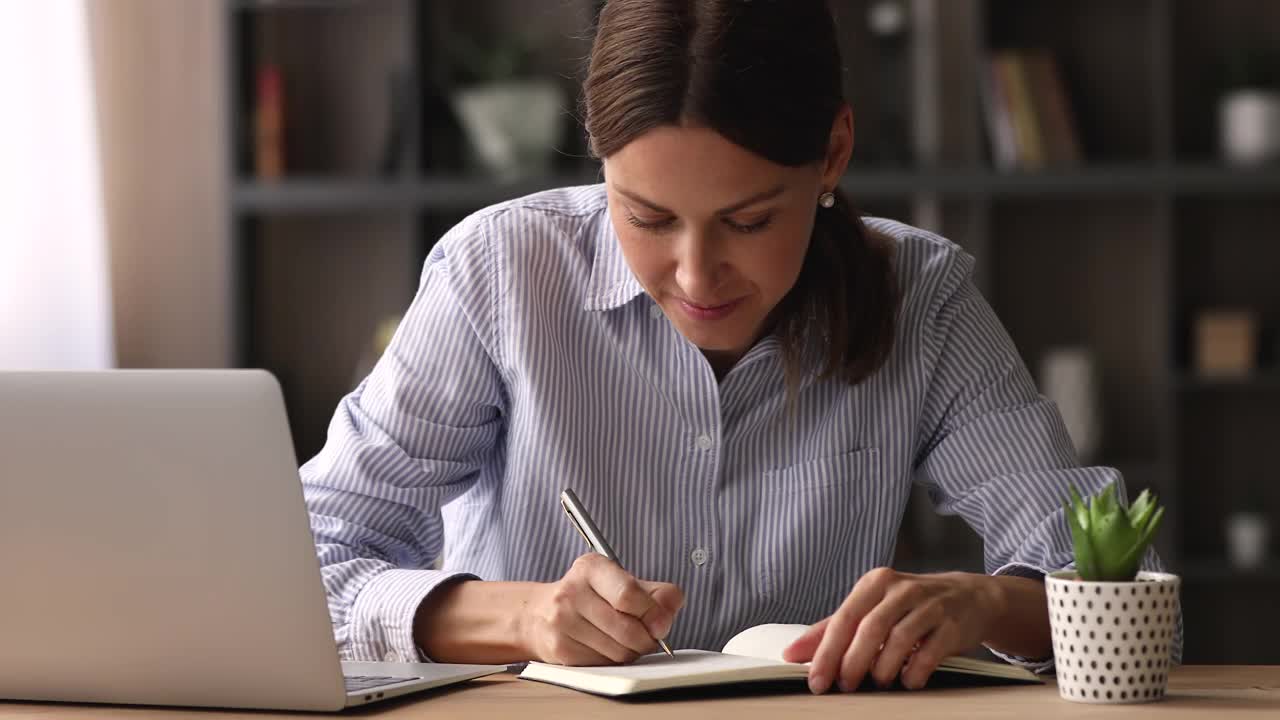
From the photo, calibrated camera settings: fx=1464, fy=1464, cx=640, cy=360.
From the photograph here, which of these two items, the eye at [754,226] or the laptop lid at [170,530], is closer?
the laptop lid at [170,530]

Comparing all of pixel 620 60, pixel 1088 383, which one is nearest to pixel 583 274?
pixel 620 60

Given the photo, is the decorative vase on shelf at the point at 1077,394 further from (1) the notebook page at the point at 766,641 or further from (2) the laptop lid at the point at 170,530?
(2) the laptop lid at the point at 170,530

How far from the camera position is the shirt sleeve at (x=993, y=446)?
1427 millimetres

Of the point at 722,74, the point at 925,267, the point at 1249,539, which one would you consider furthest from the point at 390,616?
Answer: the point at 1249,539

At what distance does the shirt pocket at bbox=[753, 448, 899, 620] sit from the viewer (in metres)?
Result: 1.50

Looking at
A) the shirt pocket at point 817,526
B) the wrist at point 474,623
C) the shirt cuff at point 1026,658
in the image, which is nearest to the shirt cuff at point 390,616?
the wrist at point 474,623

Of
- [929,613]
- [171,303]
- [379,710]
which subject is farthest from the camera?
[171,303]

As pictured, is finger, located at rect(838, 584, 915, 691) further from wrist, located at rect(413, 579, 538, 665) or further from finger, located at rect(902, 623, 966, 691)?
wrist, located at rect(413, 579, 538, 665)

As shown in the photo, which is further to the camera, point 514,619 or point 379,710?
point 514,619

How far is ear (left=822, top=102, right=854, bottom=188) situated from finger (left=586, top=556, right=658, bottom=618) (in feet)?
1.51

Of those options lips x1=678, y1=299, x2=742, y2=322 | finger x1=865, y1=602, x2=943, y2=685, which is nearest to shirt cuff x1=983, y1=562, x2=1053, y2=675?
finger x1=865, y1=602, x2=943, y2=685

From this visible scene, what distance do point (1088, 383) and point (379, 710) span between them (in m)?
2.77

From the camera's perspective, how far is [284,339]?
3.90m

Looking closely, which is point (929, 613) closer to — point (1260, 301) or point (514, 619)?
point (514, 619)
